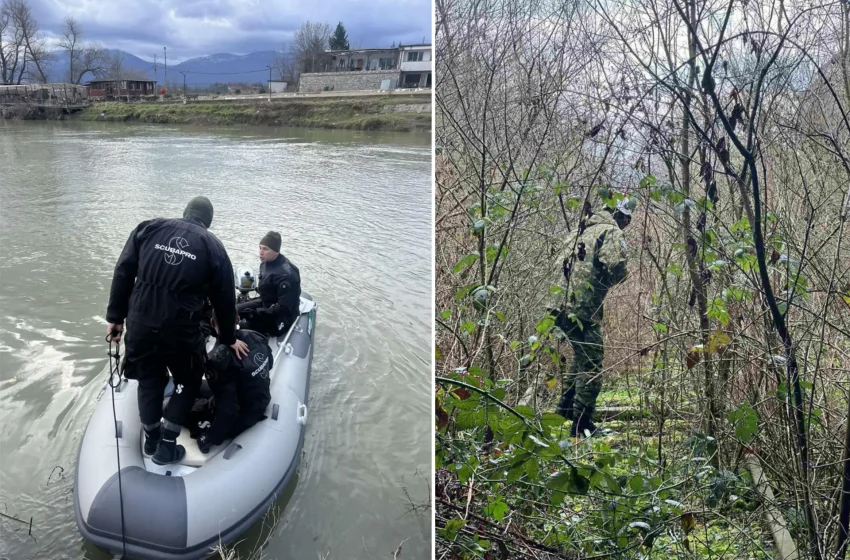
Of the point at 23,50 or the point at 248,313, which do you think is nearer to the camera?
the point at 23,50

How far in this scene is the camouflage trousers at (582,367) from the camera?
1.39m

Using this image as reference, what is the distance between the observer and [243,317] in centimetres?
295

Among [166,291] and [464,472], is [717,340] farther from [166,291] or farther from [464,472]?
[166,291]

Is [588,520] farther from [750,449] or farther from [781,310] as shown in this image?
[781,310]

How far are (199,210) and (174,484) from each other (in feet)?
2.77

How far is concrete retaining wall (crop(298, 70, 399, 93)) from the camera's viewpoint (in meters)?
12.5

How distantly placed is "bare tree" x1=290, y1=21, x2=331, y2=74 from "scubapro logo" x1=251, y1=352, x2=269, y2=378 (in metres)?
8.84

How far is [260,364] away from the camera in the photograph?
91.3 inches

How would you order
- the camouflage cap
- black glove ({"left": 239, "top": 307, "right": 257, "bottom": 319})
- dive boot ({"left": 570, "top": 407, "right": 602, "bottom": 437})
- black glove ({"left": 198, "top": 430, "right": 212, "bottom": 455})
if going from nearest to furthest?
the camouflage cap → dive boot ({"left": 570, "top": 407, "right": 602, "bottom": 437}) → black glove ({"left": 198, "top": 430, "right": 212, "bottom": 455}) → black glove ({"left": 239, "top": 307, "right": 257, "bottom": 319})

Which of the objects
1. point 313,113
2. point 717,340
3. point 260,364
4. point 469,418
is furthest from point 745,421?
point 313,113

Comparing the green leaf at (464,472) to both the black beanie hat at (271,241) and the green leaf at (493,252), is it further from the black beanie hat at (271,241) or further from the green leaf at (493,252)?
the black beanie hat at (271,241)

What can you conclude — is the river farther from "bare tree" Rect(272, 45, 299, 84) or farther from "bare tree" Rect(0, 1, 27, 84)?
"bare tree" Rect(272, 45, 299, 84)

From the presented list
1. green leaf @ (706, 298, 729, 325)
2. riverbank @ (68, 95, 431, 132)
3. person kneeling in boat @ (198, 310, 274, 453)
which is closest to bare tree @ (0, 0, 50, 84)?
person kneeling in boat @ (198, 310, 274, 453)

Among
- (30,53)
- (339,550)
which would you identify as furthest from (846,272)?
(30,53)
